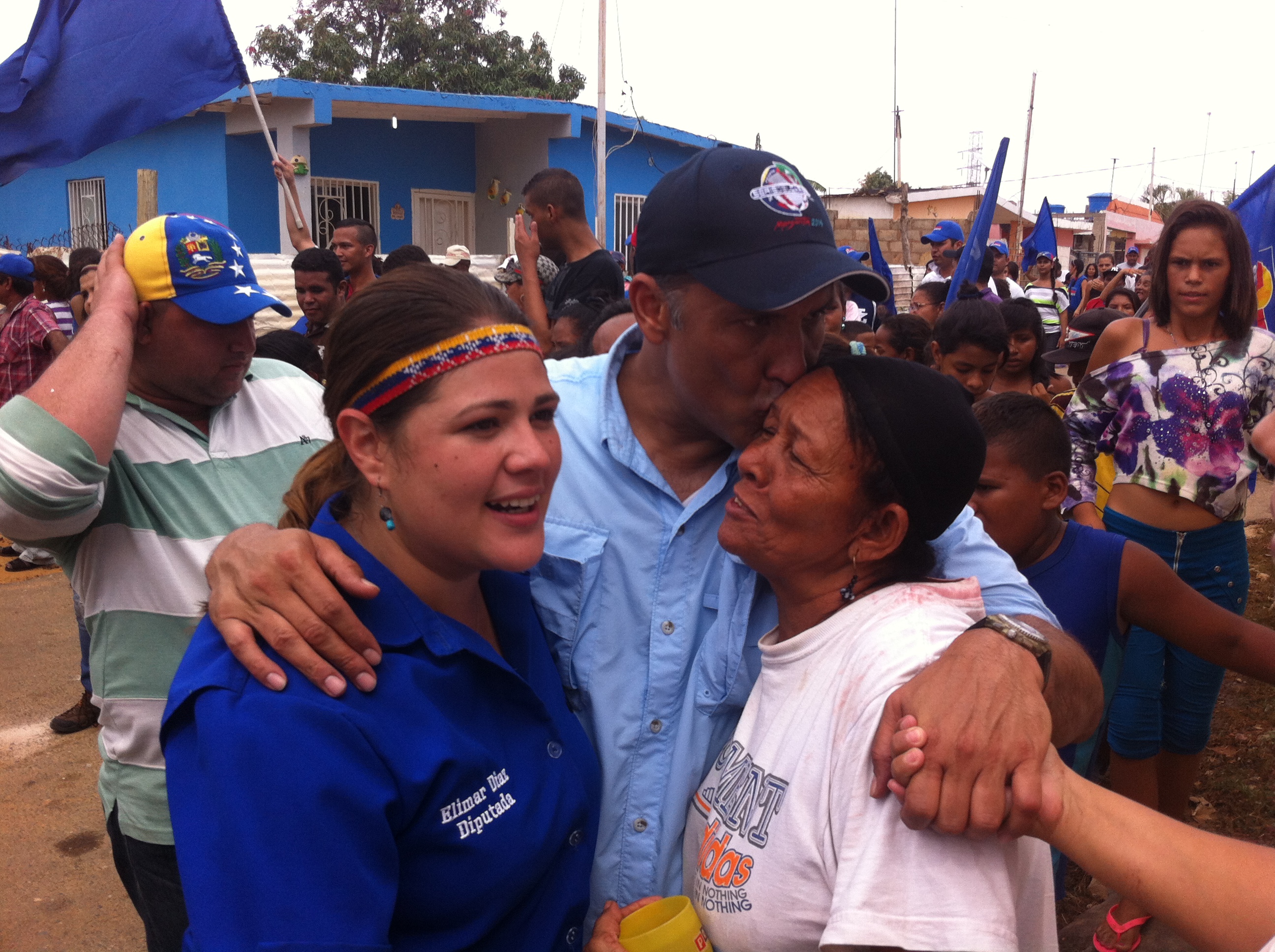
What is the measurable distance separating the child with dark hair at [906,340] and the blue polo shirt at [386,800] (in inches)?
199

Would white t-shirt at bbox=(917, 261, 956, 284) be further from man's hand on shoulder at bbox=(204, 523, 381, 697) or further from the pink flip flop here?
Answer: man's hand on shoulder at bbox=(204, 523, 381, 697)

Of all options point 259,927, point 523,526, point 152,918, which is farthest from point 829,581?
point 152,918

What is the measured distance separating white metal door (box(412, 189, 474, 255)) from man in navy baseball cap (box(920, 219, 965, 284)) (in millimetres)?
10490

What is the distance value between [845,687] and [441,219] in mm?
18685

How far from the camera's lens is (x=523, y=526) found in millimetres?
1605

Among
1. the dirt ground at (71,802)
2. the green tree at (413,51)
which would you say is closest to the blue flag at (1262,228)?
the dirt ground at (71,802)

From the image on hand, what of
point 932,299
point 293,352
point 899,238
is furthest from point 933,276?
point 899,238

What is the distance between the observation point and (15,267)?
818cm

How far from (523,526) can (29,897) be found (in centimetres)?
349

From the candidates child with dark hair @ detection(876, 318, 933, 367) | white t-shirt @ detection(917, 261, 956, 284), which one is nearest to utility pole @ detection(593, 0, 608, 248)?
white t-shirt @ detection(917, 261, 956, 284)

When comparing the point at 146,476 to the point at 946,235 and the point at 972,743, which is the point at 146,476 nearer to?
the point at 972,743

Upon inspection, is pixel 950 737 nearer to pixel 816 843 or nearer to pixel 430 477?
pixel 816 843

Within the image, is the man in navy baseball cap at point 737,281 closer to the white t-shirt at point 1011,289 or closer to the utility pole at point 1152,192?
the white t-shirt at point 1011,289

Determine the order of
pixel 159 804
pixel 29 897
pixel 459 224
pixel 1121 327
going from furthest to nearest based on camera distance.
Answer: pixel 459 224, pixel 1121 327, pixel 29 897, pixel 159 804
